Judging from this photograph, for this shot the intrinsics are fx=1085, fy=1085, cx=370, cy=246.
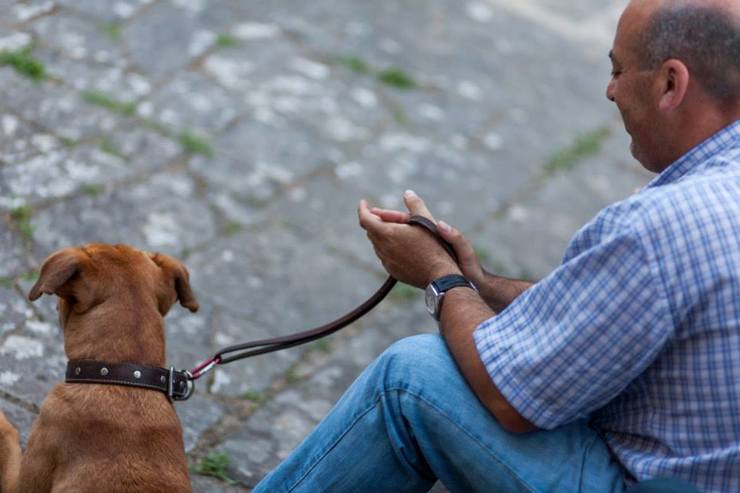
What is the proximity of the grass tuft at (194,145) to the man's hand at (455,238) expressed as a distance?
232 centimetres

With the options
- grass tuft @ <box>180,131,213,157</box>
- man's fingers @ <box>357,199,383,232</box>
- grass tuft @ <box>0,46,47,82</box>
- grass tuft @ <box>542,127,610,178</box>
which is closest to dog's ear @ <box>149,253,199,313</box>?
man's fingers @ <box>357,199,383,232</box>

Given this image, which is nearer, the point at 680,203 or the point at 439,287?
the point at 680,203

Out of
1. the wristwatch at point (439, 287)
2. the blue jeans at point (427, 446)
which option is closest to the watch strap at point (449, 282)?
the wristwatch at point (439, 287)

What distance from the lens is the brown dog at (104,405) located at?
2799mm

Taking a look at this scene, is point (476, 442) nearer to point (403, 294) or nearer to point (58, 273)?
point (58, 273)

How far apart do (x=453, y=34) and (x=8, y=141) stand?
3638mm

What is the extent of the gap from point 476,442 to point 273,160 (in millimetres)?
3164

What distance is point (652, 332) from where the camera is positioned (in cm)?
235

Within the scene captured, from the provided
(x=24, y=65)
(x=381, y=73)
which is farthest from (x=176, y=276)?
(x=381, y=73)

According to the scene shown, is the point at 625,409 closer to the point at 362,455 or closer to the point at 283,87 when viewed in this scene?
the point at 362,455

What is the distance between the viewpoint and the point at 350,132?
6.03 m

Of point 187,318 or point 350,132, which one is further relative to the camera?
point 350,132

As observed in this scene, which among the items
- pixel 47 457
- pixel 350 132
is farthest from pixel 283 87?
pixel 47 457

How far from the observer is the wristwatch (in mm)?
2846
